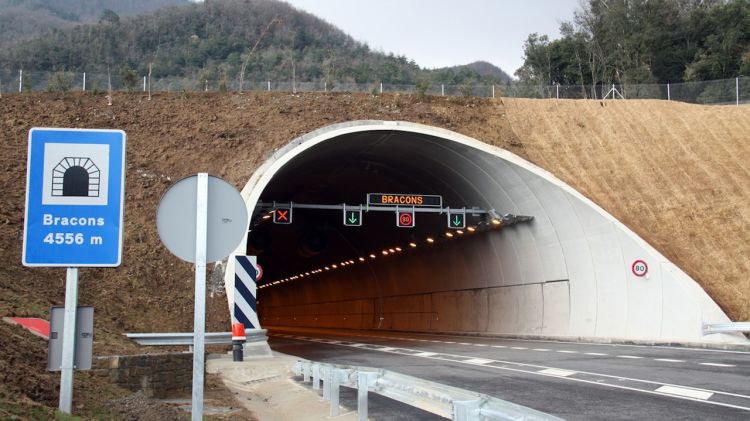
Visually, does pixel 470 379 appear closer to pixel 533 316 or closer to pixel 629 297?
pixel 629 297

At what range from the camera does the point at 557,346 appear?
25.5 m

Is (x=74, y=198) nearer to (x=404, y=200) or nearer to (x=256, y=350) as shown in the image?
(x=256, y=350)

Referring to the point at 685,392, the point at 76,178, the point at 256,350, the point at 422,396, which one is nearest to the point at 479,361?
the point at 256,350

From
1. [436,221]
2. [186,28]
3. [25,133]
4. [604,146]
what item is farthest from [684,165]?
[186,28]

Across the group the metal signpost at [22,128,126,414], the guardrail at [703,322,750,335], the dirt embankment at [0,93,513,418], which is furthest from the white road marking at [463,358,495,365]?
the metal signpost at [22,128,126,414]

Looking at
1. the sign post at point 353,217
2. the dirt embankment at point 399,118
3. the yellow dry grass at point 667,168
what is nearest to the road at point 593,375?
the dirt embankment at point 399,118

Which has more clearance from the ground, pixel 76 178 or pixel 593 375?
pixel 76 178

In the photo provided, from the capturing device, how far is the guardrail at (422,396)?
6238 mm

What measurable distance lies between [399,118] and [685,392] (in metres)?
24.1

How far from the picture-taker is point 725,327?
945 inches

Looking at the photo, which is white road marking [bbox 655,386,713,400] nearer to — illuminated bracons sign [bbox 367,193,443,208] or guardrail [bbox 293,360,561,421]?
guardrail [bbox 293,360,561,421]

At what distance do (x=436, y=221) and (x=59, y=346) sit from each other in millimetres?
30714

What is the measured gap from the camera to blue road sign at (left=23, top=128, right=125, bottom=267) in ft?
24.3

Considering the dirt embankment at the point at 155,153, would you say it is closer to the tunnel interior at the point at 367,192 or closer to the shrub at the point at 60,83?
the shrub at the point at 60,83
